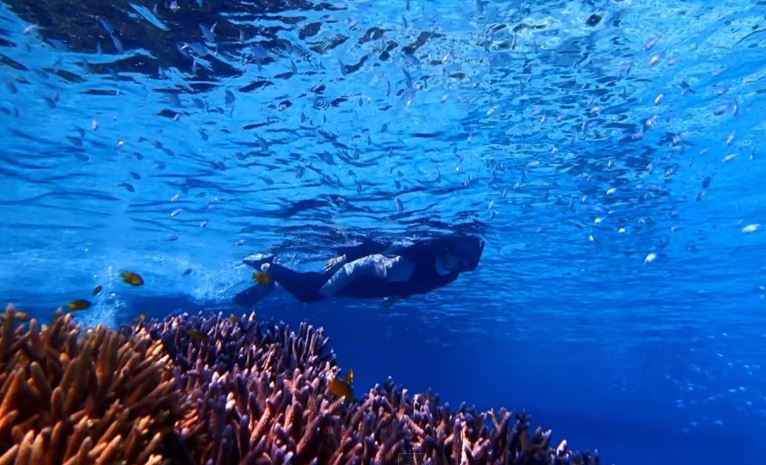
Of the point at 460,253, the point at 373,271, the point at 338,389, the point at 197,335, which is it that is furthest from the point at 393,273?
the point at 338,389

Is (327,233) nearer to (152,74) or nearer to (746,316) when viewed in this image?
(152,74)

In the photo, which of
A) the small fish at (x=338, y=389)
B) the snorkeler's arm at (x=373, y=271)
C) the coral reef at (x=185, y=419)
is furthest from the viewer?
the snorkeler's arm at (x=373, y=271)

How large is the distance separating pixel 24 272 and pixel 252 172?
28524 millimetres

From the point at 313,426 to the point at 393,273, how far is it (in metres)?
13.9

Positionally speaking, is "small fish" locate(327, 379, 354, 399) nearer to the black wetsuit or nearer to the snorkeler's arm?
the snorkeler's arm

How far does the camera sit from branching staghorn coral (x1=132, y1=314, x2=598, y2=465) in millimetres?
3229

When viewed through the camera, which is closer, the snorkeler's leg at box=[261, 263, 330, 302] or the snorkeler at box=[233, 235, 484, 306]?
the snorkeler at box=[233, 235, 484, 306]

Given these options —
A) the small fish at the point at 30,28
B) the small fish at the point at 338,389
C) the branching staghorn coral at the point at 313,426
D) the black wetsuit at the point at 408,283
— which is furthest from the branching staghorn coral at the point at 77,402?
the black wetsuit at the point at 408,283

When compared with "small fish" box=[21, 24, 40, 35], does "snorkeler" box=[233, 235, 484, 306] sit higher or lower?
lower

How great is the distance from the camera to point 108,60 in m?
12.4

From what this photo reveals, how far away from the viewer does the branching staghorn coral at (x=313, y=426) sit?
10.6 feet

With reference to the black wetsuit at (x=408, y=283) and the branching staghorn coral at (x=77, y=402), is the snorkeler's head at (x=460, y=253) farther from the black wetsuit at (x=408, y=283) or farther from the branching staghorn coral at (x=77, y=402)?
the branching staghorn coral at (x=77, y=402)

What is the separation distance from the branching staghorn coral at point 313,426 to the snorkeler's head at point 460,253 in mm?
13086

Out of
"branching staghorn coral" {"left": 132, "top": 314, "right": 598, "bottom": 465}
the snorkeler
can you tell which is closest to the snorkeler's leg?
the snorkeler
